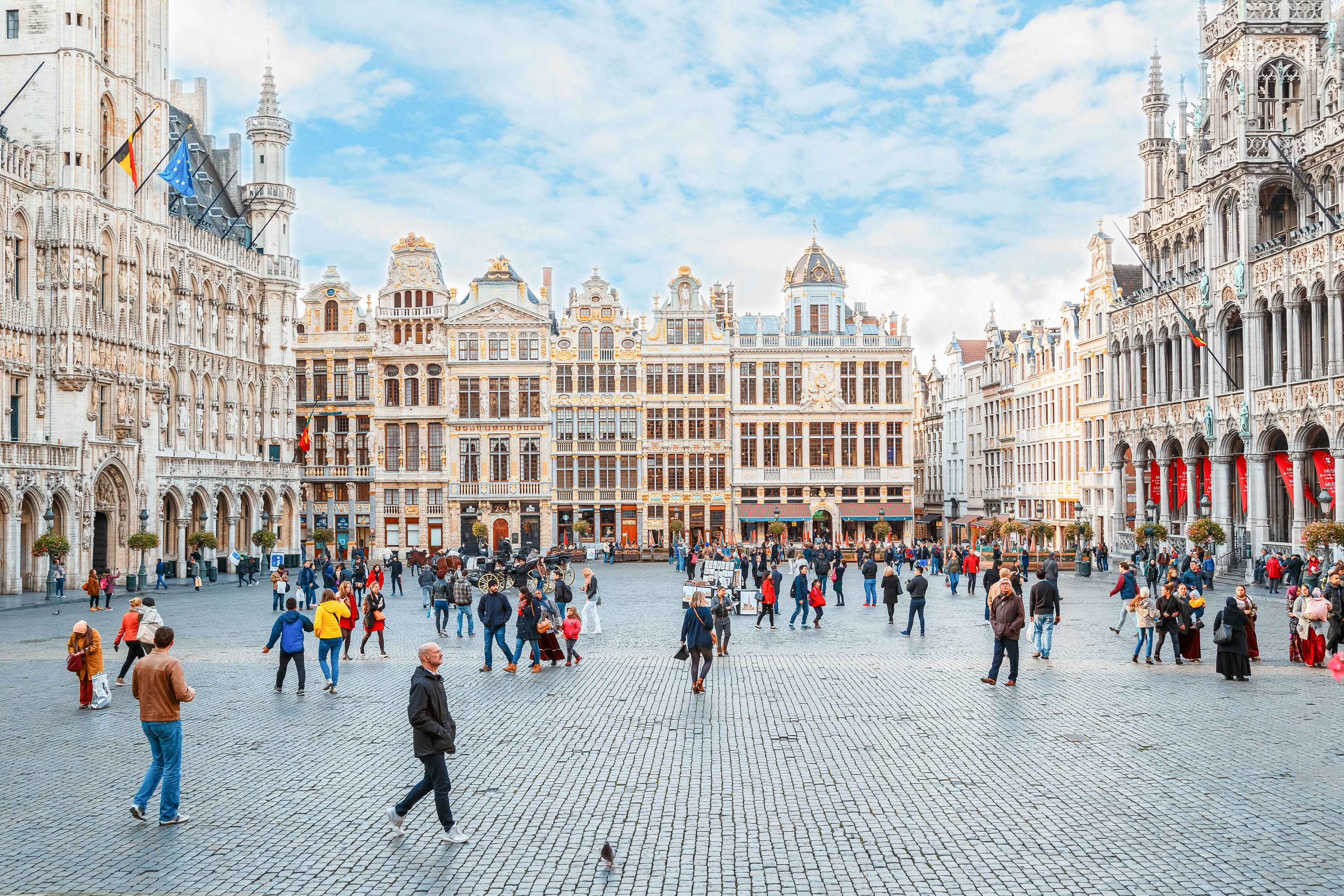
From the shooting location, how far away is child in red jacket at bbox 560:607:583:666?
20109 mm

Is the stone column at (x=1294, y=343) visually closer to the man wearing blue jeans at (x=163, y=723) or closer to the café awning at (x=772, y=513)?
the café awning at (x=772, y=513)

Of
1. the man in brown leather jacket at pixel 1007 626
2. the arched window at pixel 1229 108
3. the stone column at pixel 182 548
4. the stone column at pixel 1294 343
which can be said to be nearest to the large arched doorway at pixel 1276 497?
the stone column at pixel 1294 343

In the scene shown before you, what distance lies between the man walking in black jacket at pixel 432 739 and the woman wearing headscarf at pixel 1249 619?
42.6ft

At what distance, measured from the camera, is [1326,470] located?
40812mm

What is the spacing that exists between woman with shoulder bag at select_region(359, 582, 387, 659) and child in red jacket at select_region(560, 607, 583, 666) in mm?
3335

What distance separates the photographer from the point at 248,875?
8852 mm

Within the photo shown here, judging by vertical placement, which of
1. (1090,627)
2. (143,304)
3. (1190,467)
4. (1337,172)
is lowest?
(1090,627)

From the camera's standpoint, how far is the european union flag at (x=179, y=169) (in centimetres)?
4200

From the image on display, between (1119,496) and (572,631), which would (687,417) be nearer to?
(1119,496)

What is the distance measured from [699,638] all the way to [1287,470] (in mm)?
34166

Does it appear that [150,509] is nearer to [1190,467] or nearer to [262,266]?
[262,266]

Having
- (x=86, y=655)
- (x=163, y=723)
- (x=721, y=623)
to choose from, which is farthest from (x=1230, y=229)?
(x=163, y=723)

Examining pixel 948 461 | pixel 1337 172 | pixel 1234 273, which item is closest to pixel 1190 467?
pixel 1234 273

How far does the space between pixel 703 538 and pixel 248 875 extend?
6008 cm
